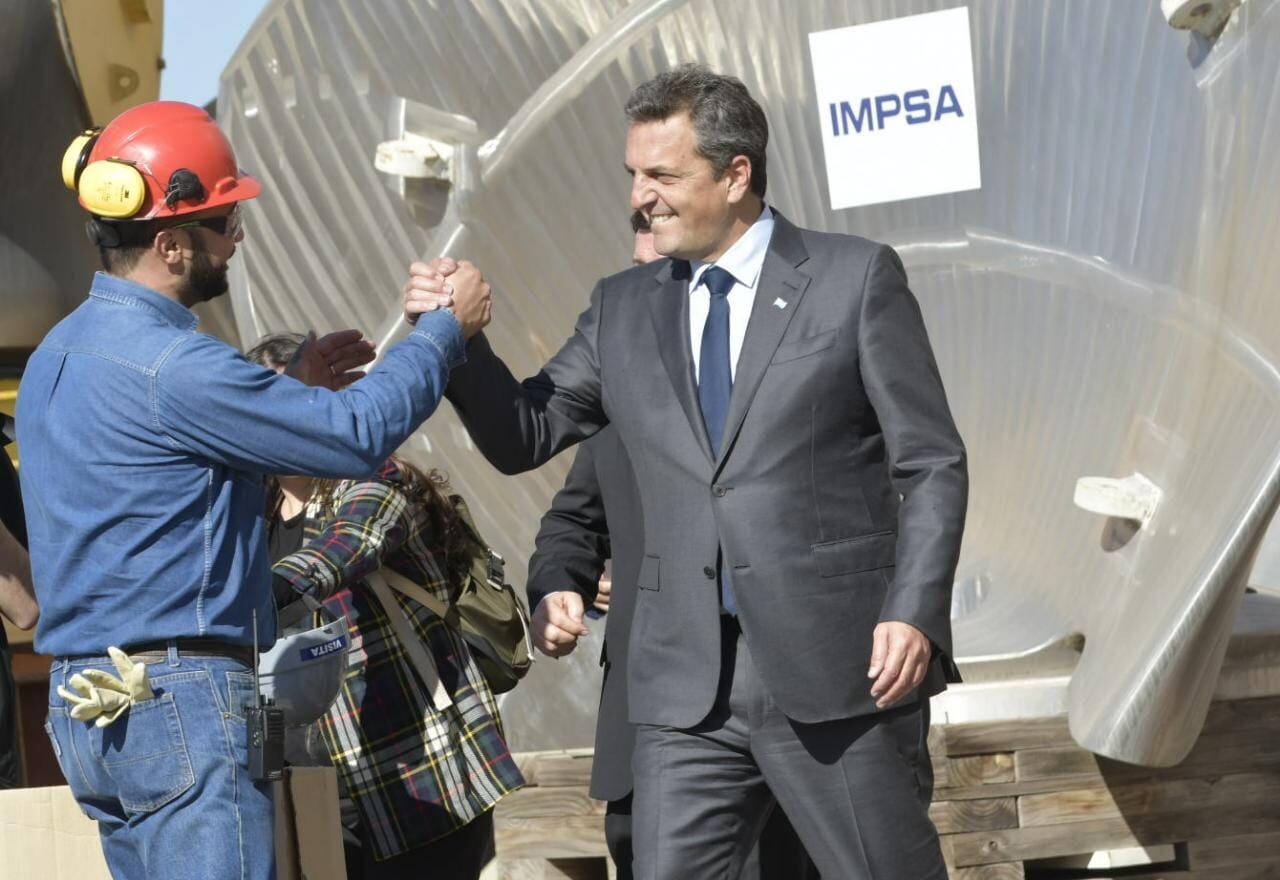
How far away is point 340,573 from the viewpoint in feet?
10.3

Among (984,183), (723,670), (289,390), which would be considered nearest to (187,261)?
(289,390)

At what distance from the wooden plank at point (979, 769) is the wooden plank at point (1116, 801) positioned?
75 millimetres

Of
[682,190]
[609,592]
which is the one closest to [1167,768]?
[609,592]

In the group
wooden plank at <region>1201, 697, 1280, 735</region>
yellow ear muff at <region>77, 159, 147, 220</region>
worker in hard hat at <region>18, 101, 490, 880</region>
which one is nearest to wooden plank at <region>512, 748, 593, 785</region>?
wooden plank at <region>1201, 697, 1280, 735</region>

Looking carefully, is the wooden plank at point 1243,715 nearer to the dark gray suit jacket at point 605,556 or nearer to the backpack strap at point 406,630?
the dark gray suit jacket at point 605,556

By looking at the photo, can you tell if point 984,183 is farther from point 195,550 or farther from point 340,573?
point 195,550

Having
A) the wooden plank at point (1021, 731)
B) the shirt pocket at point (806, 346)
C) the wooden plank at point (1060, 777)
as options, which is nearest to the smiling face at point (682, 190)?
the shirt pocket at point (806, 346)

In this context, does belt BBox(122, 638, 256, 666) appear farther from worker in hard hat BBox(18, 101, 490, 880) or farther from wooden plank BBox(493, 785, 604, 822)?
wooden plank BBox(493, 785, 604, 822)

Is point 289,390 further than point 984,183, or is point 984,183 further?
point 984,183

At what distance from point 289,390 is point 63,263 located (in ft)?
17.0

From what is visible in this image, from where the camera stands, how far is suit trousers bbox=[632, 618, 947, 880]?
256 cm

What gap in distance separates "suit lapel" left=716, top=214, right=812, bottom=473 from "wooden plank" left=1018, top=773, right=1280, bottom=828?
1.84 metres

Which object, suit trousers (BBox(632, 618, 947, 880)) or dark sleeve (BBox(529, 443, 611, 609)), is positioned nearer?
suit trousers (BBox(632, 618, 947, 880))

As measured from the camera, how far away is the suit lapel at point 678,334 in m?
2.69
